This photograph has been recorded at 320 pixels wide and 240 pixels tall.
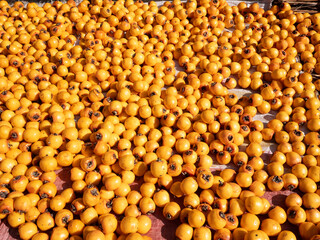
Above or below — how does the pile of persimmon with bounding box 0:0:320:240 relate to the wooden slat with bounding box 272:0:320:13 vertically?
below

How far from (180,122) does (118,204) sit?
172cm

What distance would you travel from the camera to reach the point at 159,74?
5.36 metres

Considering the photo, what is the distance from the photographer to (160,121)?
15.2 feet

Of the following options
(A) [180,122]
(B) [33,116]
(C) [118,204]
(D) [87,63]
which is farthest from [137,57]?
(C) [118,204]

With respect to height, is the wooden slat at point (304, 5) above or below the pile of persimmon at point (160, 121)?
above

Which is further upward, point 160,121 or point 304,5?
point 304,5

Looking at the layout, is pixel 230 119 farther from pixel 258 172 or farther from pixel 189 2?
pixel 189 2

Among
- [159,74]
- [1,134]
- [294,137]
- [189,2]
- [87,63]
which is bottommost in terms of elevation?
[1,134]

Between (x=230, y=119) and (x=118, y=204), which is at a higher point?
(x=230, y=119)

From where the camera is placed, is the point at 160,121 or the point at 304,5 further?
the point at 304,5

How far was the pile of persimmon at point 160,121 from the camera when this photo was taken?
11.2 ft

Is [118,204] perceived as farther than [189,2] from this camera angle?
No

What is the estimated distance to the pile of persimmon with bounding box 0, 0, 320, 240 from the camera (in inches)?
134

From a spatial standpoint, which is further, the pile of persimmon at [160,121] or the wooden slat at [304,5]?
the wooden slat at [304,5]
